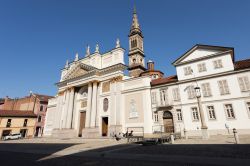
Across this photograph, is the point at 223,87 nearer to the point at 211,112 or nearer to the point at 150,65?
the point at 211,112

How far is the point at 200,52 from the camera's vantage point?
82.6ft

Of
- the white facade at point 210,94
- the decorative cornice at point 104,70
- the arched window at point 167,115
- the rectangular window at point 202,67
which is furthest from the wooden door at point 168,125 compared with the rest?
the decorative cornice at point 104,70

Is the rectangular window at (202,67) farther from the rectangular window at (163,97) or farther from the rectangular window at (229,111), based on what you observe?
the rectangular window at (163,97)

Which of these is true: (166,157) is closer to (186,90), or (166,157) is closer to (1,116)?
(186,90)

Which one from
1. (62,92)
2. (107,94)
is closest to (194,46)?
(107,94)

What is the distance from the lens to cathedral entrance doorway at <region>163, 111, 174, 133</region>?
2581 cm

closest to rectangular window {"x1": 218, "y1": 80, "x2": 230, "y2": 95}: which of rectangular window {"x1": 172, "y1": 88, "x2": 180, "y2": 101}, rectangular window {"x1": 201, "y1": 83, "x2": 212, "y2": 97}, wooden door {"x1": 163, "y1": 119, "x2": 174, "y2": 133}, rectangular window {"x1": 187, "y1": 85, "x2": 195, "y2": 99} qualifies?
rectangular window {"x1": 201, "y1": 83, "x2": 212, "y2": 97}

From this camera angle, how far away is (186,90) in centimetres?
2527

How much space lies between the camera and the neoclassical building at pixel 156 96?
21.8m

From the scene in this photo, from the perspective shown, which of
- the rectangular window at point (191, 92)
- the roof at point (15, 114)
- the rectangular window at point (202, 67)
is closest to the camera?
the rectangular window at point (202, 67)

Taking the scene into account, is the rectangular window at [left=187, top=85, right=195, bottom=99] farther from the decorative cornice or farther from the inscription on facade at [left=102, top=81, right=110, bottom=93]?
the inscription on facade at [left=102, top=81, right=110, bottom=93]

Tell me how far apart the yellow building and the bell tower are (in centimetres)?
3260

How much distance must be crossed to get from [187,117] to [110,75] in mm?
15708

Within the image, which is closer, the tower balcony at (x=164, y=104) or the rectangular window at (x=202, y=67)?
the rectangular window at (x=202, y=67)
